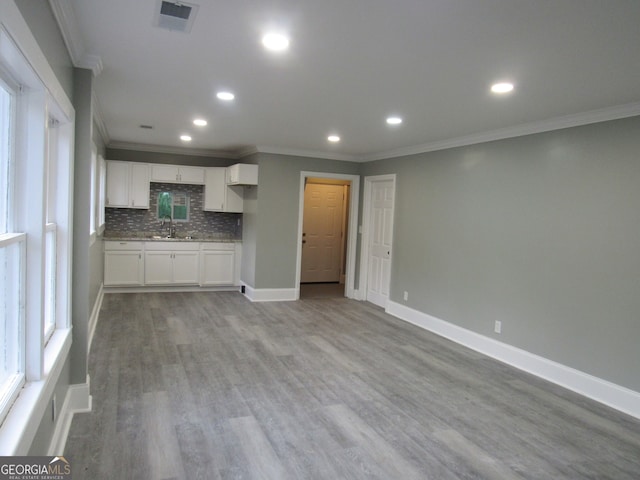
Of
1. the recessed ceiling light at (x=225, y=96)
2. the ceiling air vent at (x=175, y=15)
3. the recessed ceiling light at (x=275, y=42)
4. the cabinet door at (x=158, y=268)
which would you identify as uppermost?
the recessed ceiling light at (x=225, y=96)

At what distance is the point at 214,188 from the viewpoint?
24.4 ft

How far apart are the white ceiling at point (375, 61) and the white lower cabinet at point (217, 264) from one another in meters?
3.05

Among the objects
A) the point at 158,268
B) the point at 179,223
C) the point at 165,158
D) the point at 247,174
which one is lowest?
the point at 158,268

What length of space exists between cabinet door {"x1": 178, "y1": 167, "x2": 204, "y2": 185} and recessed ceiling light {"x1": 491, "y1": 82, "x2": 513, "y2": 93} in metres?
5.36

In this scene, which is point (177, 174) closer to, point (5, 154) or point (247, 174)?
point (247, 174)

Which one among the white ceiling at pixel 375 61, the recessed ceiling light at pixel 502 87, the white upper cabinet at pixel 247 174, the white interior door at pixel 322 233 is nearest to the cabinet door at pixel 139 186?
the white upper cabinet at pixel 247 174

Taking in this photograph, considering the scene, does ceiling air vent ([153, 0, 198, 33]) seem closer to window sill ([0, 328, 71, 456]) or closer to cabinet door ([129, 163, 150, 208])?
window sill ([0, 328, 71, 456])

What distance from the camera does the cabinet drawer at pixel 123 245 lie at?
676cm

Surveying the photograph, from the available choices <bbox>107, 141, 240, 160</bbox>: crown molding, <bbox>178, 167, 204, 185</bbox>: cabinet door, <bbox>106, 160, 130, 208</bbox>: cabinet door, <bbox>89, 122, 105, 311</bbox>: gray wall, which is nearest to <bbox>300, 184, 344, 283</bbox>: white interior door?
<bbox>107, 141, 240, 160</bbox>: crown molding

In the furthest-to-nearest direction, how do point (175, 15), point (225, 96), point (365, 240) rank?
point (365, 240)
point (225, 96)
point (175, 15)

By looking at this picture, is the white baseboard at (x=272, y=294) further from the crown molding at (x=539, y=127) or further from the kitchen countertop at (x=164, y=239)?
the crown molding at (x=539, y=127)

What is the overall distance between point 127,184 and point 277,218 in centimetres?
249

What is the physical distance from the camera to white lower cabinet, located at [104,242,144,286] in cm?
Answer: 679

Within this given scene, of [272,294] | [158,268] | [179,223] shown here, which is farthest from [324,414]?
[179,223]
